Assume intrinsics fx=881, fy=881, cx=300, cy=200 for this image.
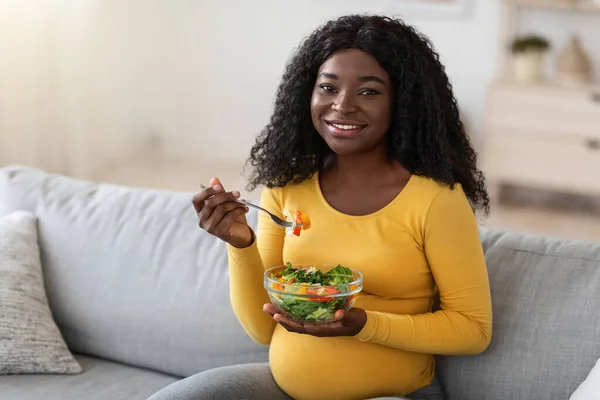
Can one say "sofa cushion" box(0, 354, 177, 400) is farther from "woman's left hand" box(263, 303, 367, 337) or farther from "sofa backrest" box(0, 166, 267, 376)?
"woman's left hand" box(263, 303, 367, 337)

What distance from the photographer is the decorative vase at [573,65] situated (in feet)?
15.9

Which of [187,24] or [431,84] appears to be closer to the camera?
[431,84]

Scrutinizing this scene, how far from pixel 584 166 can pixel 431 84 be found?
3401 millimetres

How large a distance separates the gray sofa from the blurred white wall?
2772 millimetres

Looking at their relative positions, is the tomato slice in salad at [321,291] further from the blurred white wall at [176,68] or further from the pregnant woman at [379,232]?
the blurred white wall at [176,68]

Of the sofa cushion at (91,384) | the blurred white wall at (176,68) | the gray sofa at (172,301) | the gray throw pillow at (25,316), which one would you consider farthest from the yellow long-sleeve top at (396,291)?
the blurred white wall at (176,68)

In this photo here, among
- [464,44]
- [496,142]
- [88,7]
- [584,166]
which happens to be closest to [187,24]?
[88,7]

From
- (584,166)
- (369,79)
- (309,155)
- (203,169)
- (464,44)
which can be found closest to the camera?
(369,79)

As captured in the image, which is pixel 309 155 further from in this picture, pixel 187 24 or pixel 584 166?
pixel 187 24

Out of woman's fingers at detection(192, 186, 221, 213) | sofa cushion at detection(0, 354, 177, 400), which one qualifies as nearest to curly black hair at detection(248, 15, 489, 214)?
woman's fingers at detection(192, 186, 221, 213)

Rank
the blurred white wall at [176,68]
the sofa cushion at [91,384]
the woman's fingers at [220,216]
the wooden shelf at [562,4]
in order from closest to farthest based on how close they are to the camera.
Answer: the woman's fingers at [220,216] → the sofa cushion at [91,384] → the wooden shelf at [562,4] → the blurred white wall at [176,68]

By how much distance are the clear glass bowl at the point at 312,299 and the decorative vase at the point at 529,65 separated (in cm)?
366

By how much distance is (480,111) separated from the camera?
5332 mm

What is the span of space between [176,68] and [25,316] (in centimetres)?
413
